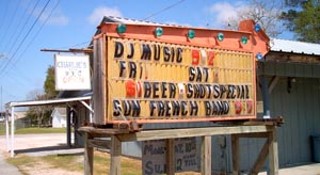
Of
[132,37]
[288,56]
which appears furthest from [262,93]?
[132,37]

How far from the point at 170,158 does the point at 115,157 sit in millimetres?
1742

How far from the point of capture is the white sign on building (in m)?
16.9

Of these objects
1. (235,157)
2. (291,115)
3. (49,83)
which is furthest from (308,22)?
(49,83)

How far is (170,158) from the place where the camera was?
7.66 meters

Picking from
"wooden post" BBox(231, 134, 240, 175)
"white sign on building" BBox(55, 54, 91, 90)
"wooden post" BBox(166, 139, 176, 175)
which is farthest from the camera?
"white sign on building" BBox(55, 54, 91, 90)

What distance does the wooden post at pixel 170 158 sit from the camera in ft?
25.0

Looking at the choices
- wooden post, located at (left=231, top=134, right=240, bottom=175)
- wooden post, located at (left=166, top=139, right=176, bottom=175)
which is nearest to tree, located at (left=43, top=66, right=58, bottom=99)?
wooden post, located at (left=231, top=134, right=240, bottom=175)

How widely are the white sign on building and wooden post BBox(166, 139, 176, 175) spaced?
31.6ft

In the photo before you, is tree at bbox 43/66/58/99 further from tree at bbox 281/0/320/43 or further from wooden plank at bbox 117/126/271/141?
wooden plank at bbox 117/126/271/141

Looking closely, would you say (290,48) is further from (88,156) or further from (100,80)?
(100,80)

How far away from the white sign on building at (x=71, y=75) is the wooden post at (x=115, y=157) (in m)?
10.9

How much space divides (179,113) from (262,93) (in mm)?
6822

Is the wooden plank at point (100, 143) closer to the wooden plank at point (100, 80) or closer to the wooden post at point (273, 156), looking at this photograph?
the wooden plank at point (100, 80)

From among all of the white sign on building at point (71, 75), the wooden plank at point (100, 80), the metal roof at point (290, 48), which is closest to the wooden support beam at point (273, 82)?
the metal roof at point (290, 48)
